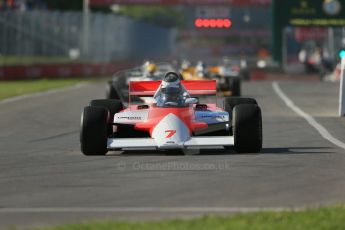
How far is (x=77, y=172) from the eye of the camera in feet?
44.7

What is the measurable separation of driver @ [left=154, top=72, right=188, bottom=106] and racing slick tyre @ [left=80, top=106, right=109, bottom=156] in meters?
1.12

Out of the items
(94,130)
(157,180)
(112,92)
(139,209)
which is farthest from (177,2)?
(139,209)

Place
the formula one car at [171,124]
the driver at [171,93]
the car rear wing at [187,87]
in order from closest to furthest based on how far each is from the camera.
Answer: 1. the formula one car at [171,124]
2. the driver at [171,93]
3. the car rear wing at [187,87]

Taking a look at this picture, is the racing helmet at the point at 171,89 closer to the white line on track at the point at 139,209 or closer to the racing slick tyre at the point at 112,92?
the white line on track at the point at 139,209

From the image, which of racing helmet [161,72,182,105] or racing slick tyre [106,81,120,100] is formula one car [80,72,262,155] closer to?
racing helmet [161,72,182,105]

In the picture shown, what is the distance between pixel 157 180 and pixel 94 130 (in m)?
3.03

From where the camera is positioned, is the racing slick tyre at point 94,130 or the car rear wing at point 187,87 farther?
the car rear wing at point 187,87

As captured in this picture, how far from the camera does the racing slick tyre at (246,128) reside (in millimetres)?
15562

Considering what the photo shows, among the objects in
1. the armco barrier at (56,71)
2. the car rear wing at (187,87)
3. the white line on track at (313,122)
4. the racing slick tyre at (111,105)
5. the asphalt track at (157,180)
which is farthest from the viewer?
the armco barrier at (56,71)

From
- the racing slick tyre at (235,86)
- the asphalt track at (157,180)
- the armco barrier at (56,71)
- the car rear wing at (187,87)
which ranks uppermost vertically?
the car rear wing at (187,87)

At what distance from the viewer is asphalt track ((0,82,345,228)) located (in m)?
10.5

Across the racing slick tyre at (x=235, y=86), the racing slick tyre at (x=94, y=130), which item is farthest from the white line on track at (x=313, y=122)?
the racing slick tyre at (x=94, y=130)

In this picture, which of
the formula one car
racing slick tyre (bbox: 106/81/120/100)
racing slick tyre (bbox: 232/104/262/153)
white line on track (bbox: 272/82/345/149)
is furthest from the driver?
racing slick tyre (bbox: 106/81/120/100)

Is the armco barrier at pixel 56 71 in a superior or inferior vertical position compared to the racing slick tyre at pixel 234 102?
inferior
